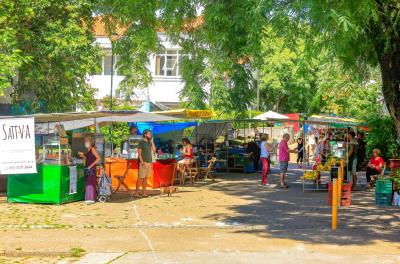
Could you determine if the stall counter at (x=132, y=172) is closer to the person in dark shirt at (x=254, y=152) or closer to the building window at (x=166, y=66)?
the person in dark shirt at (x=254, y=152)

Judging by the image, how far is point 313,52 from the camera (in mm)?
12469

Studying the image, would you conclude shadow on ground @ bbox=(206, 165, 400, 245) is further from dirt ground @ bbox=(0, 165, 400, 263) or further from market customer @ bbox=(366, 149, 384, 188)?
market customer @ bbox=(366, 149, 384, 188)

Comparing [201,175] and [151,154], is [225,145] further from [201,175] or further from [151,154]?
[151,154]

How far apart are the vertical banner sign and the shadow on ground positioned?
4414 millimetres

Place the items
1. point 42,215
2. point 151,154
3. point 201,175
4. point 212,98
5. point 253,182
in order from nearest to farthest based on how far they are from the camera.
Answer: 1. point 42,215
2. point 151,154
3. point 253,182
4. point 201,175
5. point 212,98

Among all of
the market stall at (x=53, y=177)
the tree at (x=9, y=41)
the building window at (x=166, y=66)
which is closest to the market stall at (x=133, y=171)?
the market stall at (x=53, y=177)

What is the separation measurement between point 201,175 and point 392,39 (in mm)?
13428

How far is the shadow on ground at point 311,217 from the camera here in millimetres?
11469

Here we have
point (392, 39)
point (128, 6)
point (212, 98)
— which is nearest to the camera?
point (392, 39)

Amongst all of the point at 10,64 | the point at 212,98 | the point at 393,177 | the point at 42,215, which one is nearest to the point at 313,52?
the point at 393,177

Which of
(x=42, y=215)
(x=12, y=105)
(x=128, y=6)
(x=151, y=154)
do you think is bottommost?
(x=42, y=215)

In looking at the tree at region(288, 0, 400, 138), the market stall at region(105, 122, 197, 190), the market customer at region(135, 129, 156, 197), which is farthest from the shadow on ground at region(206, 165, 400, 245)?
the market customer at region(135, 129, 156, 197)

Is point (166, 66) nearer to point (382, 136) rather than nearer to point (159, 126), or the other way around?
point (159, 126)

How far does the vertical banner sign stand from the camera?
14777 millimetres
